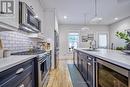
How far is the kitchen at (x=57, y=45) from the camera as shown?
1.60 meters

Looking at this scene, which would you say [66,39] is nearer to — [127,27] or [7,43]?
[127,27]

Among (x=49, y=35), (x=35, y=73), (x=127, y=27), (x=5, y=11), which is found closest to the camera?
(x=5, y=11)

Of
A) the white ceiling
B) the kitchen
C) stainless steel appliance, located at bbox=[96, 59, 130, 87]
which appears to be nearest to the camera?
stainless steel appliance, located at bbox=[96, 59, 130, 87]

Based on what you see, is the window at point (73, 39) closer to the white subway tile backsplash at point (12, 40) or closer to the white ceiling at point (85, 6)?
the white ceiling at point (85, 6)

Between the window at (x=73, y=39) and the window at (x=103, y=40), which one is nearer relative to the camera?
the window at (x=73, y=39)

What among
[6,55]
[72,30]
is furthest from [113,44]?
[6,55]

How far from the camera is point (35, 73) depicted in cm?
237

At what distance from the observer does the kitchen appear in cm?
160

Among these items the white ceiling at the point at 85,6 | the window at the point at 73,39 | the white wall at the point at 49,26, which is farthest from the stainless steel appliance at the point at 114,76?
the window at the point at 73,39

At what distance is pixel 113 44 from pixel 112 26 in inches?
54.0

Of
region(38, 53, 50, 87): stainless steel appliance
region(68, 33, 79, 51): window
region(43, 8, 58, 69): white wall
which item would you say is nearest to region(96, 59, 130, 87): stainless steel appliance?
region(38, 53, 50, 87): stainless steel appliance

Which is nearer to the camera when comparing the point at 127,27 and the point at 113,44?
the point at 127,27

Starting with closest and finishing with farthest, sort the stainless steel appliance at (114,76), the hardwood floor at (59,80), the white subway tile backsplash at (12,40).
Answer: the stainless steel appliance at (114,76) → the white subway tile backsplash at (12,40) → the hardwood floor at (59,80)

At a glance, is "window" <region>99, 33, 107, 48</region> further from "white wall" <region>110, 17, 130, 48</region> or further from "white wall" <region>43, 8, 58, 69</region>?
"white wall" <region>43, 8, 58, 69</region>
